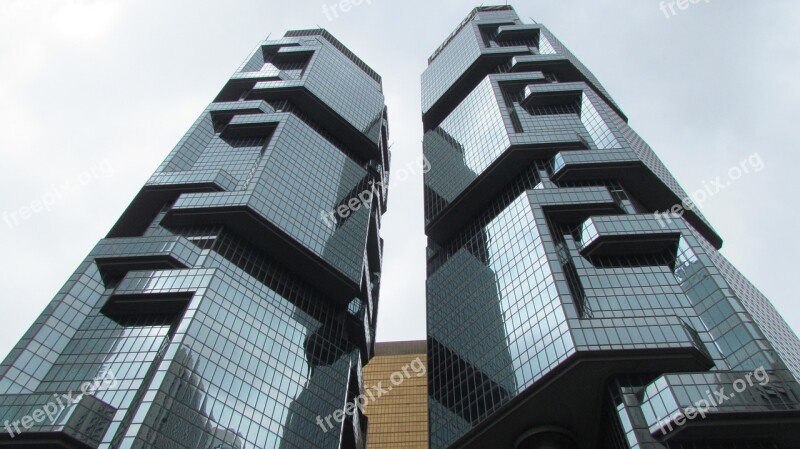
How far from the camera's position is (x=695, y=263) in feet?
197

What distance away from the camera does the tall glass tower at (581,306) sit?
47906mm

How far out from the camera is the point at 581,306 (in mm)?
Answer: 59438

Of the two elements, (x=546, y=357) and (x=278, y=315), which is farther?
(x=278, y=315)

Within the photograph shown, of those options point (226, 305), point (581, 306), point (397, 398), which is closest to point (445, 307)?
point (581, 306)

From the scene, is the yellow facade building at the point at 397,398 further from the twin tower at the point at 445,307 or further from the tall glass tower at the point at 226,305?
the tall glass tower at the point at 226,305

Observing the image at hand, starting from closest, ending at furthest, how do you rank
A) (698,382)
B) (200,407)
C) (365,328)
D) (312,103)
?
1. (698,382)
2. (200,407)
3. (365,328)
4. (312,103)

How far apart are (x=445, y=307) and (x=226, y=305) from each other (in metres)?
27.4

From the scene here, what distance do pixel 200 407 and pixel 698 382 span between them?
40182 millimetres

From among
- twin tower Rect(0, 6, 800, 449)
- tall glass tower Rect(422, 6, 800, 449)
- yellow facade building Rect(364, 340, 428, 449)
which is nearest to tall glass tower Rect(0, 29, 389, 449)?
twin tower Rect(0, 6, 800, 449)

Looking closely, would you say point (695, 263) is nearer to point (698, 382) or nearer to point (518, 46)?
point (698, 382)

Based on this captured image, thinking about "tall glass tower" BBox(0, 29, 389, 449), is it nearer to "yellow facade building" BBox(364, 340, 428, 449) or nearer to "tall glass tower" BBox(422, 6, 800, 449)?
"tall glass tower" BBox(422, 6, 800, 449)

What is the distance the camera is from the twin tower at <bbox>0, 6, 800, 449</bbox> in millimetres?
49531

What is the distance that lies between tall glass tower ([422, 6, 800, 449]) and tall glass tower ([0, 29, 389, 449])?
13.2 meters

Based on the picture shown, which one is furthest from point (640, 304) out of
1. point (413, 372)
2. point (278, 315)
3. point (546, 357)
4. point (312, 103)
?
point (312, 103)
